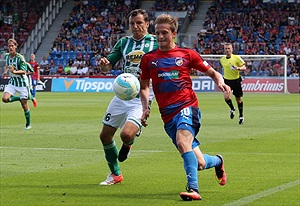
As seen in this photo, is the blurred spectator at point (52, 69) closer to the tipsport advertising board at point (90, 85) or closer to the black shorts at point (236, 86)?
the tipsport advertising board at point (90, 85)

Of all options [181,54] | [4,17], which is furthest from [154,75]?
[4,17]

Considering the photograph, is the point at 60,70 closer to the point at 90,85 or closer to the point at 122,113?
the point at 90,85

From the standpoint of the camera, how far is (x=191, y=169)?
332 inches

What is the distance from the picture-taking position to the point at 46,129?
805 inches

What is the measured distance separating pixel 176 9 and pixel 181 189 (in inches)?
2077

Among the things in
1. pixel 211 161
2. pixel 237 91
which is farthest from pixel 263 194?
pixel 237 91

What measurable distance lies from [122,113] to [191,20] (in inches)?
2002

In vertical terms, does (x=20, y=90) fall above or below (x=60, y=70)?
above

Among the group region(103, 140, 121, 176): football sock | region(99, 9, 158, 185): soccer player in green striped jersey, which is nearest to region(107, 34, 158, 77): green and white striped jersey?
region(99, 9, 158, 185): soccer player in green striped jersey

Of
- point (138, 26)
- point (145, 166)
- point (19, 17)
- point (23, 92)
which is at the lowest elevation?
point (19, 17)

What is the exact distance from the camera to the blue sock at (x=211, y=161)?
9.14m

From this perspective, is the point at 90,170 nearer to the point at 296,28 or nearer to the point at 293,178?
the point at 293,178

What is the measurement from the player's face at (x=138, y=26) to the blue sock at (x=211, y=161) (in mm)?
2227

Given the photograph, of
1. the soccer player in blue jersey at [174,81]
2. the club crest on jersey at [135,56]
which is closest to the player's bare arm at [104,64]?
the club crest on jersey at [135,56]
